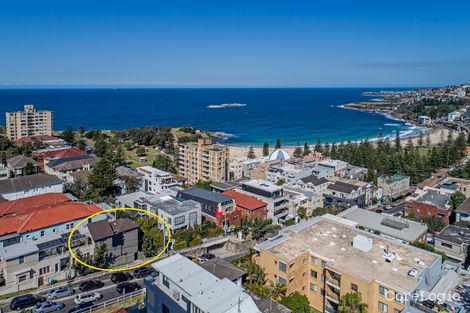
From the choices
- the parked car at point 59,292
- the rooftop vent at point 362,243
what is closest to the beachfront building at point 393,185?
the rooftop vent at point 362,243

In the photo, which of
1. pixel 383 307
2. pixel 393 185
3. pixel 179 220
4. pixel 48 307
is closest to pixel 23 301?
pixel 48 307

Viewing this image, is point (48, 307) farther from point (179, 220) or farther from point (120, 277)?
point (179, 220)

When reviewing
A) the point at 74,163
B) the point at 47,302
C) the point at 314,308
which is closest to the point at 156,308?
the point at 47,302

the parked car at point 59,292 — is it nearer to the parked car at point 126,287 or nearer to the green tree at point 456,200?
the parked car at point 126,287

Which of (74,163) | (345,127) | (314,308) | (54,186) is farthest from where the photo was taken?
(345,127)

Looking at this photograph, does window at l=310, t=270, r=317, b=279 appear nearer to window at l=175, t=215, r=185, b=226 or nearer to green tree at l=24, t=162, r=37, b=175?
window at l=175, t=215, r=185, b=226

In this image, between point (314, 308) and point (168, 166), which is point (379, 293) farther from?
point (168, 166)

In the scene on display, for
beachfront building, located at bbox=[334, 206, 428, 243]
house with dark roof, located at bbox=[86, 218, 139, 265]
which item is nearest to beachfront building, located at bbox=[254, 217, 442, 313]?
beachfront building, located at bbox=[334, 206, 428, 243]
